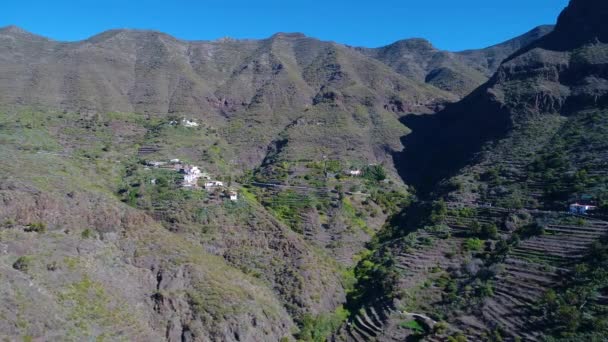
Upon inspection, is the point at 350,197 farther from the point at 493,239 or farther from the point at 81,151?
the point at 81,151

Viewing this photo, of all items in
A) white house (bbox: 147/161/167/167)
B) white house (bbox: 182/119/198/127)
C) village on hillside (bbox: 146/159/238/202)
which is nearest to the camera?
village on hillside (bbox: 146/159/238/202)

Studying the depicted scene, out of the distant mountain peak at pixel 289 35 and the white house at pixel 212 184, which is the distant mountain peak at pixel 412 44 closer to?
the distant mountain peak at pixel 289 35

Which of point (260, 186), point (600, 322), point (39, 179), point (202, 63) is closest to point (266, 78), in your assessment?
point (202, 63)

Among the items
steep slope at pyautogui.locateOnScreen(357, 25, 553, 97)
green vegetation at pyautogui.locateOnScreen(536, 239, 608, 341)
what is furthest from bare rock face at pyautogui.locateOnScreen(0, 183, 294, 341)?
steep slope at pyautogui.locateOnScreen(357, 25, 553, 97)

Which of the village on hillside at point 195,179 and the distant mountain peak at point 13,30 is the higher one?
the distant mountain peak at point 13,30

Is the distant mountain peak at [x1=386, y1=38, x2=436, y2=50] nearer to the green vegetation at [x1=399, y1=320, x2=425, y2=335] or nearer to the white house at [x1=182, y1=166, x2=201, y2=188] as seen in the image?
the white house at [x1=182, y1=166, x2=201, y2=188]

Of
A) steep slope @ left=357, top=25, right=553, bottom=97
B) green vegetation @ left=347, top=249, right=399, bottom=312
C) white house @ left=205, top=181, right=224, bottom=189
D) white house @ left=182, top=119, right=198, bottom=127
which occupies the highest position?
steep slope @ left=357, top=25, right=553, bottom=97

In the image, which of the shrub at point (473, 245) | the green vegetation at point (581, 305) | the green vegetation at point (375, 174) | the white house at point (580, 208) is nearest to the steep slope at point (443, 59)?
the green vegetation at point (375, 174)
